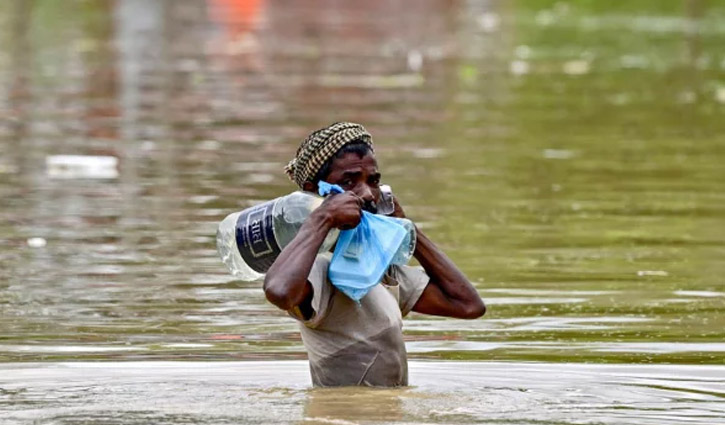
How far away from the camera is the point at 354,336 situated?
6.05 metres

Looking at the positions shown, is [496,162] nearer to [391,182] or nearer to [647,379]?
[391,182]

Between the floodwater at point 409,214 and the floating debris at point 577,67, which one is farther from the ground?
the floodwater at point 409,214

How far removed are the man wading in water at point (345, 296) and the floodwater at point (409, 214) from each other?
0.45 feet

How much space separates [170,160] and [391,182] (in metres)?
2.00

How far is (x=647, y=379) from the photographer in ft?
22.9

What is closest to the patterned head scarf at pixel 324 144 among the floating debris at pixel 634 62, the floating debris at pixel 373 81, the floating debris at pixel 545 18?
the floating debris at pixel 373 81

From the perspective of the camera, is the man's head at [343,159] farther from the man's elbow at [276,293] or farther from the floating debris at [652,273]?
the floating debris at [652,273]

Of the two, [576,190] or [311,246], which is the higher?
[311,246]

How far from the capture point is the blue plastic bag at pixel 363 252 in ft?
19.4

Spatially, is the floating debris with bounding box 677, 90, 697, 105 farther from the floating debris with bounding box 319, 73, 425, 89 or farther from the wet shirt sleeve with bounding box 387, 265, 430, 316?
the wet shirt sleeve with bounding box 387, 265, 430, 316

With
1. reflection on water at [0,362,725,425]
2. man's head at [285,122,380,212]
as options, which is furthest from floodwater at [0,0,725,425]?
man's head at [285,122,380,212]

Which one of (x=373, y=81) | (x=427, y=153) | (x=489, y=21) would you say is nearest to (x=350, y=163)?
(x=427, y=153)

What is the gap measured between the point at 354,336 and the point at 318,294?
0.78 ft

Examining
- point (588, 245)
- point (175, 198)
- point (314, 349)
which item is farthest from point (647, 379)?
point (175, 198)
